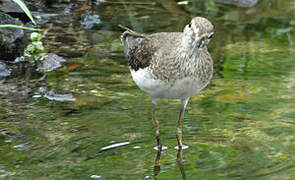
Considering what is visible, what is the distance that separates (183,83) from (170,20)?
548 cm

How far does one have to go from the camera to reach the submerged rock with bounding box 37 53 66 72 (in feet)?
29.3

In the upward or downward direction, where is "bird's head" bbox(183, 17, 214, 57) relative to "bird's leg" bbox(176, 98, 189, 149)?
upward

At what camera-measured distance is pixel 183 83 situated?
5.68 meters

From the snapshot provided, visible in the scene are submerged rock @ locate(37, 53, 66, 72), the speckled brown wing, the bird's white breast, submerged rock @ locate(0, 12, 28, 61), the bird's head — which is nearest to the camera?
the bird's head

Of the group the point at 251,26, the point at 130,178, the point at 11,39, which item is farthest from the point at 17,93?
the point at 251,26

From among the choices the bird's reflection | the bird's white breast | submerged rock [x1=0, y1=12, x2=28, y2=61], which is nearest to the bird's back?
the bird's white breast

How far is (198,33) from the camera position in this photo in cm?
530

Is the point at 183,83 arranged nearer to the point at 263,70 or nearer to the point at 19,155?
the point at 19,155

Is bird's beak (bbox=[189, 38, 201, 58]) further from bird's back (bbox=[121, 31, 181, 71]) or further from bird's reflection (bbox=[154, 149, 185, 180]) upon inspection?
bird's reflection (bbox=[154, 149, 185, 180])

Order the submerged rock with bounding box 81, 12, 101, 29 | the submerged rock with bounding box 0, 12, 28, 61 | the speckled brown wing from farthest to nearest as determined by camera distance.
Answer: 1. the submerged rock with bounding box 81, 12, 101, 29
2. the submerged rock with bounding box 0, 12, 28, 61
3. the speckled brown wing

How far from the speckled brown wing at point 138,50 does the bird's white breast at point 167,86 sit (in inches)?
5.3

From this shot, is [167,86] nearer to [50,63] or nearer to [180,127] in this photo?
[180,127]

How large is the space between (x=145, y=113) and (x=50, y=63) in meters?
2.35

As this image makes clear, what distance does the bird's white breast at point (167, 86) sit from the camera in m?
5.69
